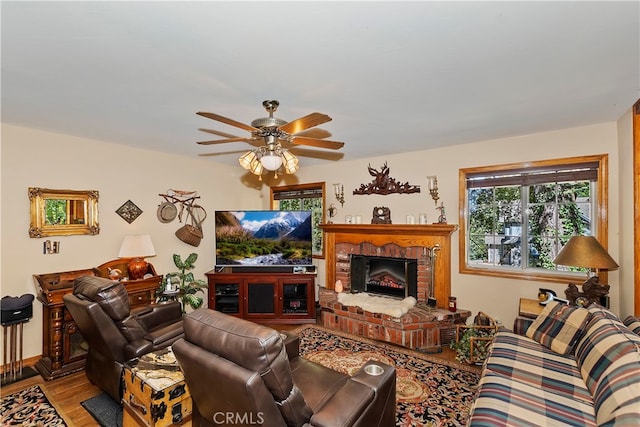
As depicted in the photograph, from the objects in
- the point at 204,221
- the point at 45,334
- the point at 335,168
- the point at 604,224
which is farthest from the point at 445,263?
the point at 45,334

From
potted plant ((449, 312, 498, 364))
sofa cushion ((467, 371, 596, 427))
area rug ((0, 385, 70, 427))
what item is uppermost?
sofa cushion ((467, 371, 596, 427))

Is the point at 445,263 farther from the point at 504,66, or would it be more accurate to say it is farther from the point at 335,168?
the point at 504,66

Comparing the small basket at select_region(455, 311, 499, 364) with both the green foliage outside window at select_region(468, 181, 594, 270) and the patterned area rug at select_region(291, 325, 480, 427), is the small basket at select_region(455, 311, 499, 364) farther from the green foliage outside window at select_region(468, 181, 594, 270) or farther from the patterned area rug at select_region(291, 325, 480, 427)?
the green foliage outside window at select_region(468, 181, 594, 270)

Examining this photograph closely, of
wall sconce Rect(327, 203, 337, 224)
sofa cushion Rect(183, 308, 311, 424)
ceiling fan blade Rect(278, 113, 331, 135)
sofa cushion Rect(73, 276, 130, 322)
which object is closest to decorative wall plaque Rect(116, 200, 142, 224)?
sofa cushion Rect(73, 276, 130, 322)

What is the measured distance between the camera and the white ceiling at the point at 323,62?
1.36 m

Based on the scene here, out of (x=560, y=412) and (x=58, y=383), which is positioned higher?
(x=560, y=412)

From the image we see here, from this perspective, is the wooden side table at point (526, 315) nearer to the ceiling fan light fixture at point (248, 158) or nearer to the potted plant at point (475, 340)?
the potted plant at point (475, 340)

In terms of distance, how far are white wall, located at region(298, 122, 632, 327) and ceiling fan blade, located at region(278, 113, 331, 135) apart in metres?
2.63

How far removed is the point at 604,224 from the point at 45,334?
589 cm

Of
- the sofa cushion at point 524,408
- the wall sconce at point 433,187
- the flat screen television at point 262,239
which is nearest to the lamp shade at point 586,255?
the sofa cushion at point 524,408

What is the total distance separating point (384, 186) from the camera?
174 inches

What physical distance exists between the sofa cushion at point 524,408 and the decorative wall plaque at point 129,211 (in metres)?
4.25

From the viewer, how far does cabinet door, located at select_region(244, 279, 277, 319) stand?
14.5ft

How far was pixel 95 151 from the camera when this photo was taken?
357 cm
